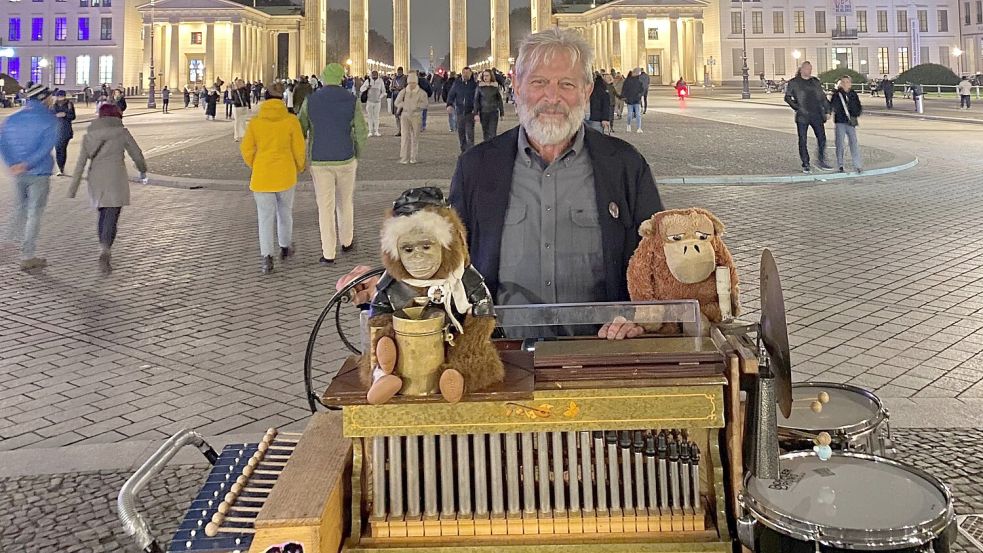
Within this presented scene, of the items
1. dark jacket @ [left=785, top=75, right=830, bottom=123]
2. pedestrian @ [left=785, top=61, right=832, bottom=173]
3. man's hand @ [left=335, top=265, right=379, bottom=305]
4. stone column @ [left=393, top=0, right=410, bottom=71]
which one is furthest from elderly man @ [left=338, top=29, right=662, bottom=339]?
stone column @ [left=393, top=0, right=410, bottom=71]

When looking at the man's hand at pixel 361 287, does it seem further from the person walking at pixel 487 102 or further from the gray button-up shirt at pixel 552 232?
the person walking at pixel 487 102

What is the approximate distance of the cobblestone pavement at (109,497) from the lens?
3.32 metres

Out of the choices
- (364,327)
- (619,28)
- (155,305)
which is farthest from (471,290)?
(619,28)

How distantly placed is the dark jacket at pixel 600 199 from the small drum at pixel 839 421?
30.1 inches

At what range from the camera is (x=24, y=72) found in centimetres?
8169

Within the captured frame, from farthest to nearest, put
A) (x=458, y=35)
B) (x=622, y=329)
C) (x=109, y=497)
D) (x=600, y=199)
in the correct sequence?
(x=458, y=35) → (x=109, y=497) → (x=600, y=199) → (x=622, y=329)

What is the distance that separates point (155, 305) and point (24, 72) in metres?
88.5

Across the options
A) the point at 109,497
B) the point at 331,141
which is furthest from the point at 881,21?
the point at 109,497

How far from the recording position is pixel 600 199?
3.03m

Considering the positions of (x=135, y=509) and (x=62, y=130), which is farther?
(x=62, y=130)

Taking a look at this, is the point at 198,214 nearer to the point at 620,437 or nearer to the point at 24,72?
the point at 620,437

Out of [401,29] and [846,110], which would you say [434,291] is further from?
[401,29]

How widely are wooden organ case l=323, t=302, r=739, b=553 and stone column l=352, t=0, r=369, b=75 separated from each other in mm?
74290

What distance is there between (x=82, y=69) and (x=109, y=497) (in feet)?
295
